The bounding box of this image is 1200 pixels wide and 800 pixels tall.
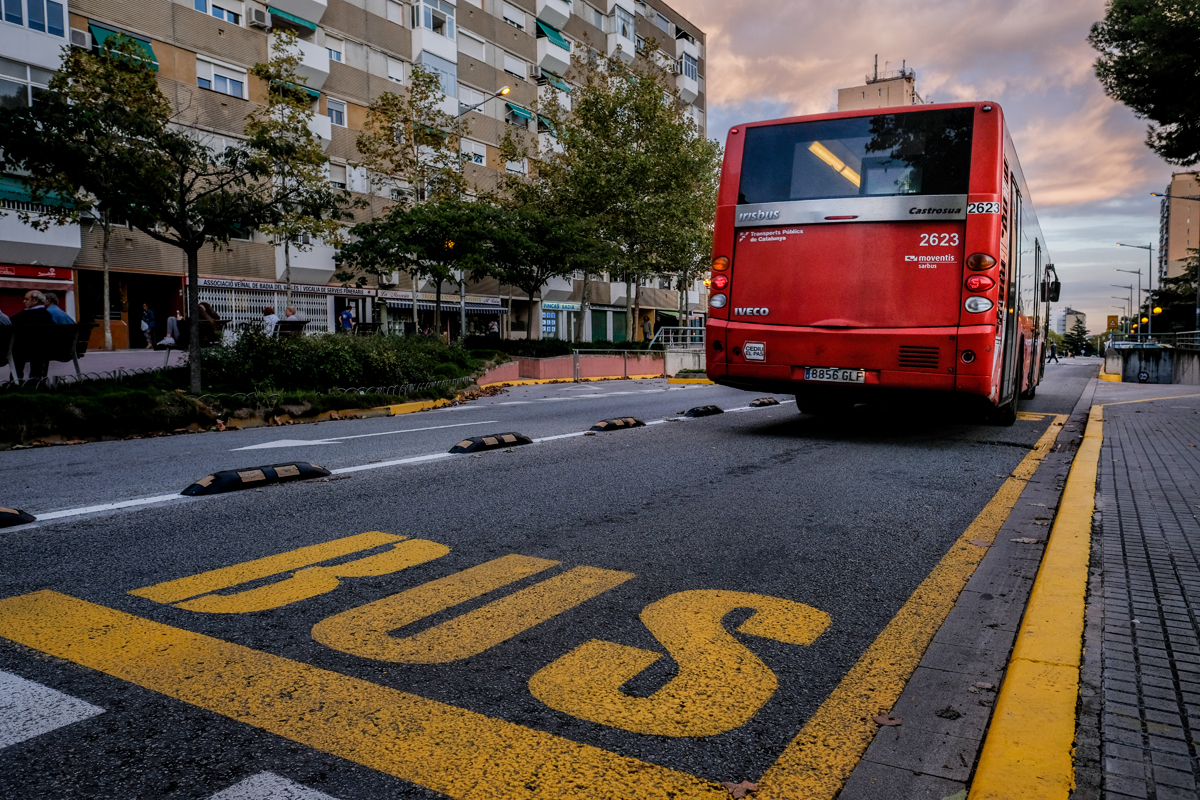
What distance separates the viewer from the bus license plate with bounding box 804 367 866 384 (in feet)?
28.8

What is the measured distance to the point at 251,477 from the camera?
626cm

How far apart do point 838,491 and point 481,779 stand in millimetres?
4602

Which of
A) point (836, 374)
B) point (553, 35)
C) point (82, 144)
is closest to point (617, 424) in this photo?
point (836, 374)

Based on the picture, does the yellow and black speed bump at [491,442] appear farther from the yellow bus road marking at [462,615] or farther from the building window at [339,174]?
the building window at [339,174]

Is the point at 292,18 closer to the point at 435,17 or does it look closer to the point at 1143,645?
the point at 435,17

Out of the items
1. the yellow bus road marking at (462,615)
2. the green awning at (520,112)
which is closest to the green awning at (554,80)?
the green awning at (520,112)

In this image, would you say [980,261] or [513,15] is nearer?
[980,261]

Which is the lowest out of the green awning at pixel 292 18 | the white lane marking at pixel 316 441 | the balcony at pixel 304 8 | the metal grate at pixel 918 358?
the white lane marking at pixel 316 441

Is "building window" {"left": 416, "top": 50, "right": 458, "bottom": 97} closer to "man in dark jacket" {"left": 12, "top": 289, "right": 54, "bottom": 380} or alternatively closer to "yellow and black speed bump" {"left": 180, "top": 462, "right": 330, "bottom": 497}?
"man in dark jacket" {"left": 12, "top": 289, "right": 54, "bottom": 380}

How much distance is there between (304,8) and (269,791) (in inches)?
1510

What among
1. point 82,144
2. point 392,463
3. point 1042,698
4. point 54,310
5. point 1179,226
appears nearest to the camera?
point 1042,698

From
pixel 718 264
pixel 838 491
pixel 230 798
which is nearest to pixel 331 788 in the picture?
pixel 230 798

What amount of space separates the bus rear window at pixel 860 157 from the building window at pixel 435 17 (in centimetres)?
3591

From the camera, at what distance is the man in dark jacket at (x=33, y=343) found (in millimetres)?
11852
